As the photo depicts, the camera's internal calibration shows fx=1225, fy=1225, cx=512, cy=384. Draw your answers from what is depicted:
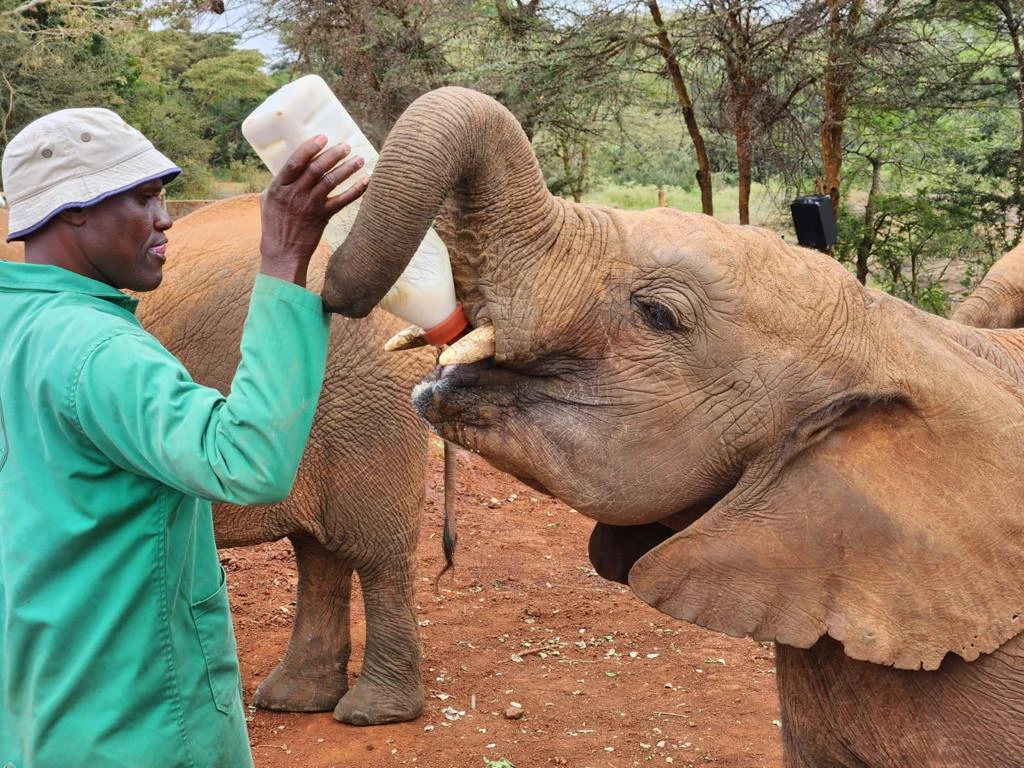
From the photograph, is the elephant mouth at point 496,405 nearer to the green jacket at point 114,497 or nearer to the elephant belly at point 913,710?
the green jacket at point 114,497

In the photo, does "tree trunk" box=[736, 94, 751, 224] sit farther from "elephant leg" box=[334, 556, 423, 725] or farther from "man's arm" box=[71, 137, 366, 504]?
"man's arm" box=[71, 137, 366, 504]

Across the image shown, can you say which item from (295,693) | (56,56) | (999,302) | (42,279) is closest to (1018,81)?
(999,302)

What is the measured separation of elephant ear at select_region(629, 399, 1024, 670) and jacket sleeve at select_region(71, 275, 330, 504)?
93 cm

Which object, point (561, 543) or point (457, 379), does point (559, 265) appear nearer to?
point (457, 379)

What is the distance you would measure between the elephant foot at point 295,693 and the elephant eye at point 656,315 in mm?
3804

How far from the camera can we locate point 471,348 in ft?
8.10

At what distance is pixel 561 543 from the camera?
876 centimetres

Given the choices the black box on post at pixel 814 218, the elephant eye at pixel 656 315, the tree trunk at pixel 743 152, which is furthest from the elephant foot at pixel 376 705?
the tree trunk at pixel 743 152

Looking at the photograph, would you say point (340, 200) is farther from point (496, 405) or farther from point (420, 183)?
point (496, 405)

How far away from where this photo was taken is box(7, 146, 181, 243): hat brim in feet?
7.33

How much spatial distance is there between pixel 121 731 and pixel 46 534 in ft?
1.29

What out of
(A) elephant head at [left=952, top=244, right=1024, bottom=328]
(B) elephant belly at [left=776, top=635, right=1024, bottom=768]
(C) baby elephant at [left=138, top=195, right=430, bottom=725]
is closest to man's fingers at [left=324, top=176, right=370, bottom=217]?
(B) elephant belly at [left=776, top=635, right=1024, bottom=768]

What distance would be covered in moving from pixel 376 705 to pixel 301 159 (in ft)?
13.4

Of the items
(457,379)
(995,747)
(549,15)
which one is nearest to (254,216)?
(457,379)
